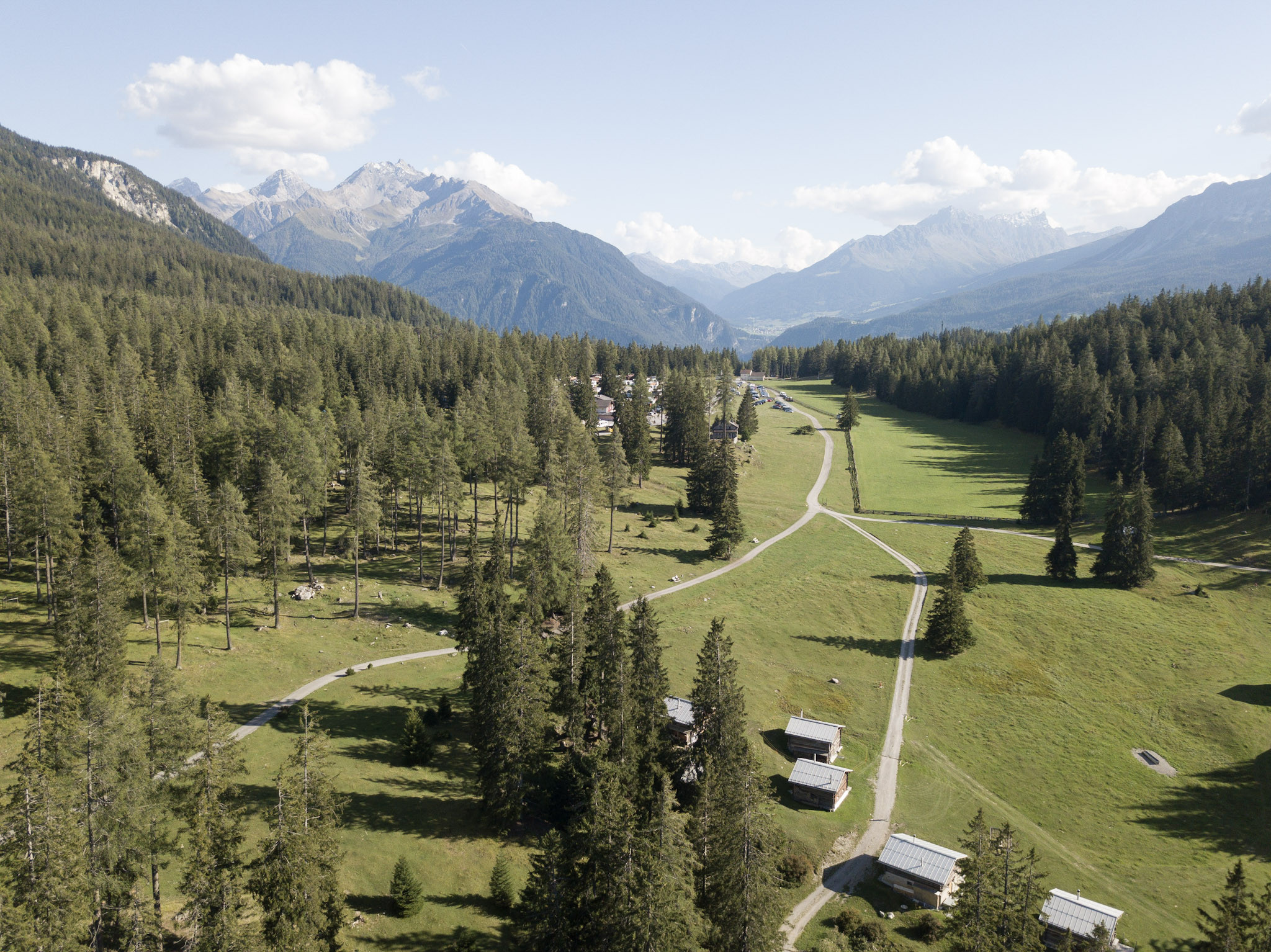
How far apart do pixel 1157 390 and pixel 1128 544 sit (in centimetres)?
8142

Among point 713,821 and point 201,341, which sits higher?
point 201,341

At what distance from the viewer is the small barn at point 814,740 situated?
50500mm

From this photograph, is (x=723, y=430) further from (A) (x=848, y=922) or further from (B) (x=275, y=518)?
(A) (x=848, y=922)

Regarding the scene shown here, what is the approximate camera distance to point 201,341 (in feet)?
453

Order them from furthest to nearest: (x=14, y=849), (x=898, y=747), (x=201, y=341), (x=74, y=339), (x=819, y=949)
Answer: (x=201, y=341)
(x=74, y=339)
(x=898, y=747)
(x=819, y=949)
(x=14, y=849)

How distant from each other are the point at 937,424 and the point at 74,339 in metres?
195

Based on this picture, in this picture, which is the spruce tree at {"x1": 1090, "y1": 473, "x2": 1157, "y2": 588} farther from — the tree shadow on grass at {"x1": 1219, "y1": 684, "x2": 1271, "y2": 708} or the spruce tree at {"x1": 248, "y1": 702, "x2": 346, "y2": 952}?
the spruce tree at {"x1": 248, "y1": 702, "x2": 346, "y2": 952}

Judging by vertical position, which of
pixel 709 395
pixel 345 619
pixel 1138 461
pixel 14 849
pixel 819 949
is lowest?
pixel 819 949

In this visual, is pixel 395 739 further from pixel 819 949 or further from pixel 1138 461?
pixel 1138 461

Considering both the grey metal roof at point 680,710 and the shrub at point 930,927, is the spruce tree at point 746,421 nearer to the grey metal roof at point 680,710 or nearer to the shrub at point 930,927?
the grey metal roof at point 680,710

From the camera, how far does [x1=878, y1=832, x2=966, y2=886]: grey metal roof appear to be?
127 feet

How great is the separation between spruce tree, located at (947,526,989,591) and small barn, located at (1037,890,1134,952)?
3850 centimetres

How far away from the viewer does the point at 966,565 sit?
78562 mm

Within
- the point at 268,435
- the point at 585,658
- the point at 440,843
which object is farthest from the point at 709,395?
the point at 440,843
